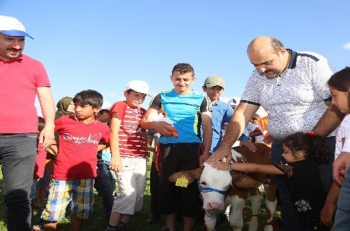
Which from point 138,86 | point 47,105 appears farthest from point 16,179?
point 138,86

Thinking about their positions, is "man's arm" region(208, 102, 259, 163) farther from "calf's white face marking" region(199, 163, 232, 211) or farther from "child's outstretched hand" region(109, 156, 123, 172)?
"child's outstretched hand" region(109, 156, 123, 172)

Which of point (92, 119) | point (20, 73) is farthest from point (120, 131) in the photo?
point (20, 73)

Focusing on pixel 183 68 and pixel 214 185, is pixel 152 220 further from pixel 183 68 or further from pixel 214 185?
pixel 183 68

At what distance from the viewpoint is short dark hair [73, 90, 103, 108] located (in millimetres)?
5051

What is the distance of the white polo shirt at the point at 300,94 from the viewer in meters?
3.93

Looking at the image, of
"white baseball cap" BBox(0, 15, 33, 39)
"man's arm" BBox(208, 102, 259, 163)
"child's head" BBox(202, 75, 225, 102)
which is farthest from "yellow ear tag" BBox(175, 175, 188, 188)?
"child's head" BBox(202, 75, 225, 102)

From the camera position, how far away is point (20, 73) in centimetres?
367

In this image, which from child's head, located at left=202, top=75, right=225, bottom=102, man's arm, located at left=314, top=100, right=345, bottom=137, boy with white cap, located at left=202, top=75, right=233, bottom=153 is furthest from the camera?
child's head, located at left=202, top=75, right=225, bottom=102

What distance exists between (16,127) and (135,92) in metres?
2.22

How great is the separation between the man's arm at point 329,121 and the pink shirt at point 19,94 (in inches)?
110

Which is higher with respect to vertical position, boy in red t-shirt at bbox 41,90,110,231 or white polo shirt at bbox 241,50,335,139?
white polo shirt at bbox 241,50,335,139

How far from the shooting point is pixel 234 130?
14.5 feet

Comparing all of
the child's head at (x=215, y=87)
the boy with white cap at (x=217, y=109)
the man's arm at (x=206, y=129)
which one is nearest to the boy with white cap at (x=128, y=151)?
the man's arm at (x=206, y=129)

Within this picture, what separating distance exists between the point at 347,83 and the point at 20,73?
2.89 m
